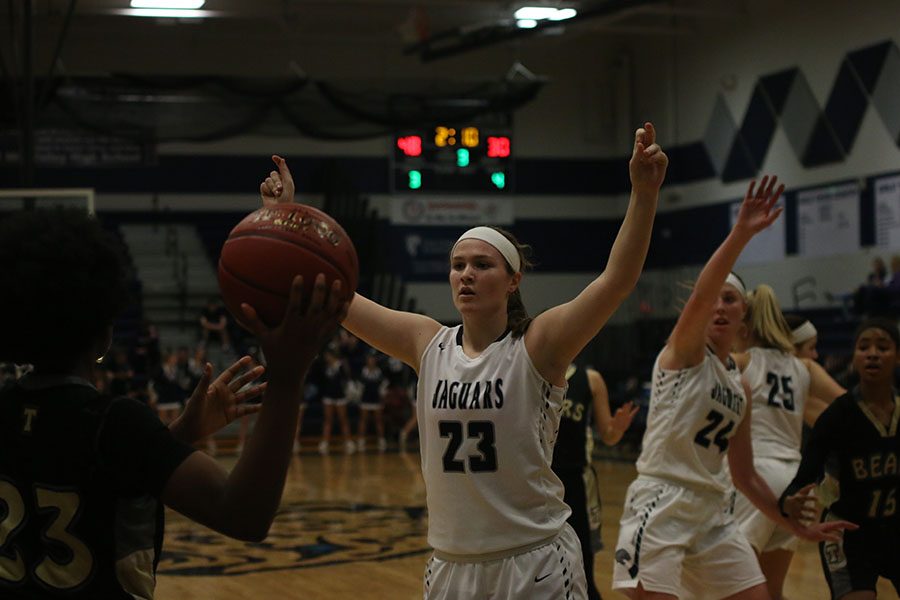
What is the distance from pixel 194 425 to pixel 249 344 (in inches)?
691

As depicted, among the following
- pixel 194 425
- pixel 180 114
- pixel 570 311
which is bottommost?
pixel 194 425

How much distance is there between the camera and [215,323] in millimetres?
19234

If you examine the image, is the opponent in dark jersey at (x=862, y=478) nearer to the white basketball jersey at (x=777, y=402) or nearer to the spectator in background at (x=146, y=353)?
the white basketball jersey at (x=777, y=402)

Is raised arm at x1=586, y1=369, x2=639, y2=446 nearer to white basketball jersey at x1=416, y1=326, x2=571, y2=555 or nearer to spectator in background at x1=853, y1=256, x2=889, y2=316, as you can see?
white basketball jersey at x1=416, y1=326, x2=571, y2=555

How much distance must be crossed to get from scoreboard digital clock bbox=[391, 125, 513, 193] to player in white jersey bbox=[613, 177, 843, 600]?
582 inches

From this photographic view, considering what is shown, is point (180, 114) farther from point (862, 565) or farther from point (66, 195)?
point (862, 565)

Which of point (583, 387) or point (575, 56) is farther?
point (575, 56)

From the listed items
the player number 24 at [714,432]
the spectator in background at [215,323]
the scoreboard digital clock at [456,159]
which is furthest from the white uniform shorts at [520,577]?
the scoreboard digital clock at [456,159]

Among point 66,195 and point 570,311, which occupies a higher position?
point 66,195

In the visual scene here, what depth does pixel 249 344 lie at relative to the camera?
2003 cm

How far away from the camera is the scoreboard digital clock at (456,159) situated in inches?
775

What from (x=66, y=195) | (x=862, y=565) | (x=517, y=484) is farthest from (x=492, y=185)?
(x=517, y=484)

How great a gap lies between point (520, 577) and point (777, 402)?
344 cm

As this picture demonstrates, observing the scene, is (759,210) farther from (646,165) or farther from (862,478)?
(862,478)
